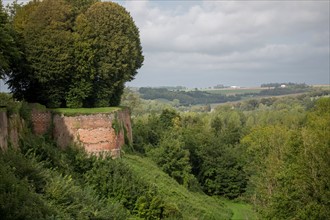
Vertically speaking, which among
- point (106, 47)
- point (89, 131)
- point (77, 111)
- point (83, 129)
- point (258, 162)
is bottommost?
Result: point (258, 162)

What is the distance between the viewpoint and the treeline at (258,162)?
2283cm

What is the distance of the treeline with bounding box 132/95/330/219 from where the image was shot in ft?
74.9

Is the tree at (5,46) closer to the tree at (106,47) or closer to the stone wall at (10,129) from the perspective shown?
the stone wall at (10,129)

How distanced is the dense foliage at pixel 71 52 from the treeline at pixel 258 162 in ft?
26.6

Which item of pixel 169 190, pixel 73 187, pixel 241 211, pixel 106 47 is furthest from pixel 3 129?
pixel 241 211

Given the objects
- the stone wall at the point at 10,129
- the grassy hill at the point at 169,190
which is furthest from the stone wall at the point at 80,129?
the stone wall at the point at 10,129

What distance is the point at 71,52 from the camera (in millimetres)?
26688

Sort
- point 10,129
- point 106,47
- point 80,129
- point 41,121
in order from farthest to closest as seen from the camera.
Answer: point 106,47
point 80,129
point 41,121
point 10,129

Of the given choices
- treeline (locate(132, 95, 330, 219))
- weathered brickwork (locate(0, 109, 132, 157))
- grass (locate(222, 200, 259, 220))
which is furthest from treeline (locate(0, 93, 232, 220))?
grass (locate(222, 200, 259, 220))

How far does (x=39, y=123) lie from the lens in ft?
84.9

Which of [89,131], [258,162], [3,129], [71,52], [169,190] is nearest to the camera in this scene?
[3,129]

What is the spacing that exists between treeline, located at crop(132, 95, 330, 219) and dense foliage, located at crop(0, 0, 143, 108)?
8.11 metres

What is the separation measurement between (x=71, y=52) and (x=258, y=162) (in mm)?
23856

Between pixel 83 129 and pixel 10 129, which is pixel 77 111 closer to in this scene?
pixel 83 129
